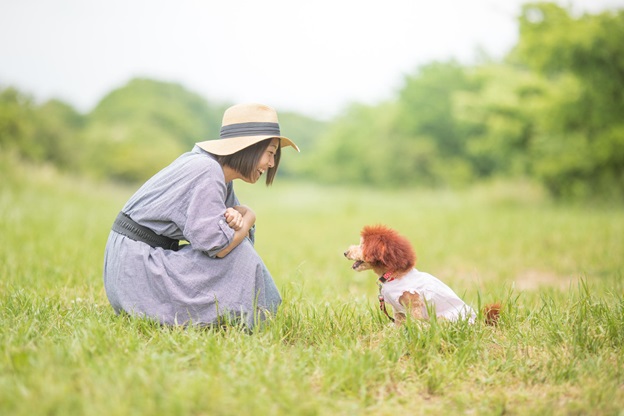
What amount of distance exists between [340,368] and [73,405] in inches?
43.7

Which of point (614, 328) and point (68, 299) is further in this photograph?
point (68, 299)

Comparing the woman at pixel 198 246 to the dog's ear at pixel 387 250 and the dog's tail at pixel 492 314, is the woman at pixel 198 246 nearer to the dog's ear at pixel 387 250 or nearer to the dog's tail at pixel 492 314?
the dog's ear at pixel 387 250

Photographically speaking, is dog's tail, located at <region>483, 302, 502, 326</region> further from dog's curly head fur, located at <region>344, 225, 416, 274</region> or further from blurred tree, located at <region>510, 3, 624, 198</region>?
blurred tree, located at <region>510, 3, 624, 198</region>

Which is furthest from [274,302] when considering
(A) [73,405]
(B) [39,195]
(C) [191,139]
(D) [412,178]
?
(C) [191,139]

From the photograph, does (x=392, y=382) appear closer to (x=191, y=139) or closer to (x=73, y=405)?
(x=73, y=405)

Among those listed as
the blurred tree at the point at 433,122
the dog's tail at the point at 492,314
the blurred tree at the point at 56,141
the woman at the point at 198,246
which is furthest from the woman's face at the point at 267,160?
the blurred tree at the point at 433,122

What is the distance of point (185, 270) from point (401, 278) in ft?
3.98

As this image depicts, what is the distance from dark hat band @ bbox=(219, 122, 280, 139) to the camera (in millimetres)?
3266

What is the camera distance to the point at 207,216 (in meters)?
3.06

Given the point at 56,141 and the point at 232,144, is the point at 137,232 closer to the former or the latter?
the point at 232,144

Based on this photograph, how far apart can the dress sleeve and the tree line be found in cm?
1067

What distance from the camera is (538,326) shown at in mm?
3264

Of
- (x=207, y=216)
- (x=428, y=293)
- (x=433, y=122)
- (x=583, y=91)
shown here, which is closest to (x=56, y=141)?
(x=583, y=91)

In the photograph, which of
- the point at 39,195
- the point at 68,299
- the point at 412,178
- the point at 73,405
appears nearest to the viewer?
the point at 73,405
